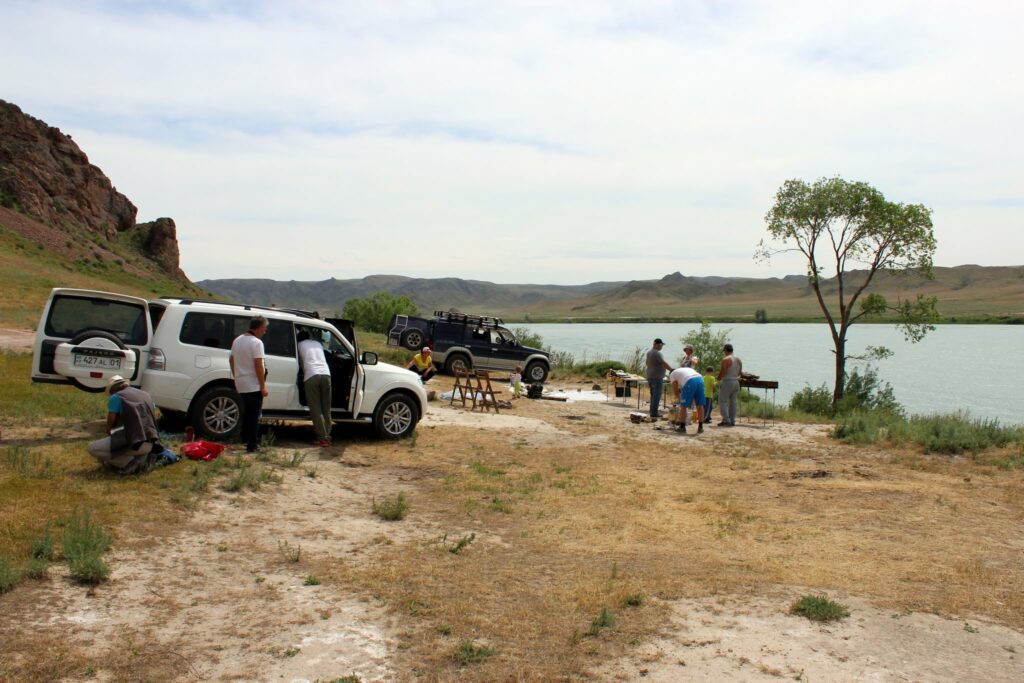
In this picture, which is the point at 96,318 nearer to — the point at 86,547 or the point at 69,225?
the point at 86,547

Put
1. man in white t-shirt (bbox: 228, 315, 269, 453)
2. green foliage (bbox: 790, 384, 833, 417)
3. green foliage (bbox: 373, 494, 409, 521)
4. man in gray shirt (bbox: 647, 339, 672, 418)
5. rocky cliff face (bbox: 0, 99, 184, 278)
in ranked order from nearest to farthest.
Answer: green foliage (bbox: 373, 494, 409, 521), man in white t-shirt (bbox: 228, 315, 269, 453), man in gray shirt (bbox: 647, 339, 672, 418), green foliage (bbox: 790, 384, 833, 417), rocky cliff face (bbox: 0, 99, 184, 278)

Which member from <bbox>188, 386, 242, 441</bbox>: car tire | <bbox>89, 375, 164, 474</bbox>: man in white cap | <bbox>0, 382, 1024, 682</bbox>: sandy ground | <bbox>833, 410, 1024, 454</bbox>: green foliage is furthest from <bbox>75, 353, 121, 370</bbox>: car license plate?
<bbox>833, 410, 1024, 454</bbox>: green foliage

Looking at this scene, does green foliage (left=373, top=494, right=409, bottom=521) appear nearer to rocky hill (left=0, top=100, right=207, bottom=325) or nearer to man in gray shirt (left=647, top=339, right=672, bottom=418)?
man in gray shirt (left=647, top=339, right=672, bottom=418)

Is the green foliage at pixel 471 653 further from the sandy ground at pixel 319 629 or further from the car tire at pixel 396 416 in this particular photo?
the car tire at pixel 396 416

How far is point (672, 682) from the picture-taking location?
4.77 meters

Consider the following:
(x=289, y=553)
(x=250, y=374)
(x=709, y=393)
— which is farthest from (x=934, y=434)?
(x=289, y=553)

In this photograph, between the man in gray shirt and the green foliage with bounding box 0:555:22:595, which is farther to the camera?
the man in gray shirt

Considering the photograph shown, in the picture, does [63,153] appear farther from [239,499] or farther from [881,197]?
[239,499]

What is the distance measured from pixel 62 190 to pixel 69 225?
567 cm

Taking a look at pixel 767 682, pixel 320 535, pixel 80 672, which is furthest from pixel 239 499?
pixel 767 682

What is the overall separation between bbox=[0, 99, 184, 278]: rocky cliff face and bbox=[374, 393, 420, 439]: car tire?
2638 inches

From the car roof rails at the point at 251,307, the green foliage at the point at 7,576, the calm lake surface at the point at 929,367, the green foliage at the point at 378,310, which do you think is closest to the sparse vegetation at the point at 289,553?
A: the green foliage at the point at 7,576

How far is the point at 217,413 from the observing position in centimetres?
1075

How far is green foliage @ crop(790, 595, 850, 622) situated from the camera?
582cm
